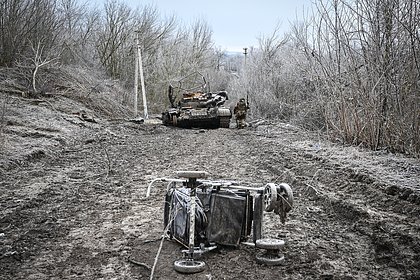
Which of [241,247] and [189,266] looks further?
[241,247]

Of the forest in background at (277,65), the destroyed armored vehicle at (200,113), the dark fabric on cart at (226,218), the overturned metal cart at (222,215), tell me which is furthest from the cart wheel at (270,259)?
the destroyed armored vehicle at (200,113)

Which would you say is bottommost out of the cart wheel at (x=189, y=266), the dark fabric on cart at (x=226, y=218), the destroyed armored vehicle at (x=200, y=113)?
the cart wheel at (x=189, y=266)

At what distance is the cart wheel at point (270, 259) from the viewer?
377 centimetres

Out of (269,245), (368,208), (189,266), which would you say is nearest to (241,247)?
(269,245)

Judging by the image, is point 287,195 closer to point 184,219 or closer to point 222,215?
point 222,215

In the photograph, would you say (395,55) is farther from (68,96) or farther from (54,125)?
(68,96)

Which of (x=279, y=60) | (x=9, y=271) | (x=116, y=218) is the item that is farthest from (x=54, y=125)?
(x=279, y=60)

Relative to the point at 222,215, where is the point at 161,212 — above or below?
below

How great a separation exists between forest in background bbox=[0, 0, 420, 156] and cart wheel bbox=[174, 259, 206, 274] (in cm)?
508

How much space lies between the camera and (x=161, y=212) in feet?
17.9

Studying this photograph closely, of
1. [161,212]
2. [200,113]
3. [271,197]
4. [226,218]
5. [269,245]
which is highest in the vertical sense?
[200,113]

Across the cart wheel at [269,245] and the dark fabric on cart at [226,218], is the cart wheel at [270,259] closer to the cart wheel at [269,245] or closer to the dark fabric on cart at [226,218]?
the cart wheel at [269,245]

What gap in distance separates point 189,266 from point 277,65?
2360cm

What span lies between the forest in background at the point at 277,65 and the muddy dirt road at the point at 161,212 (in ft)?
2.83
